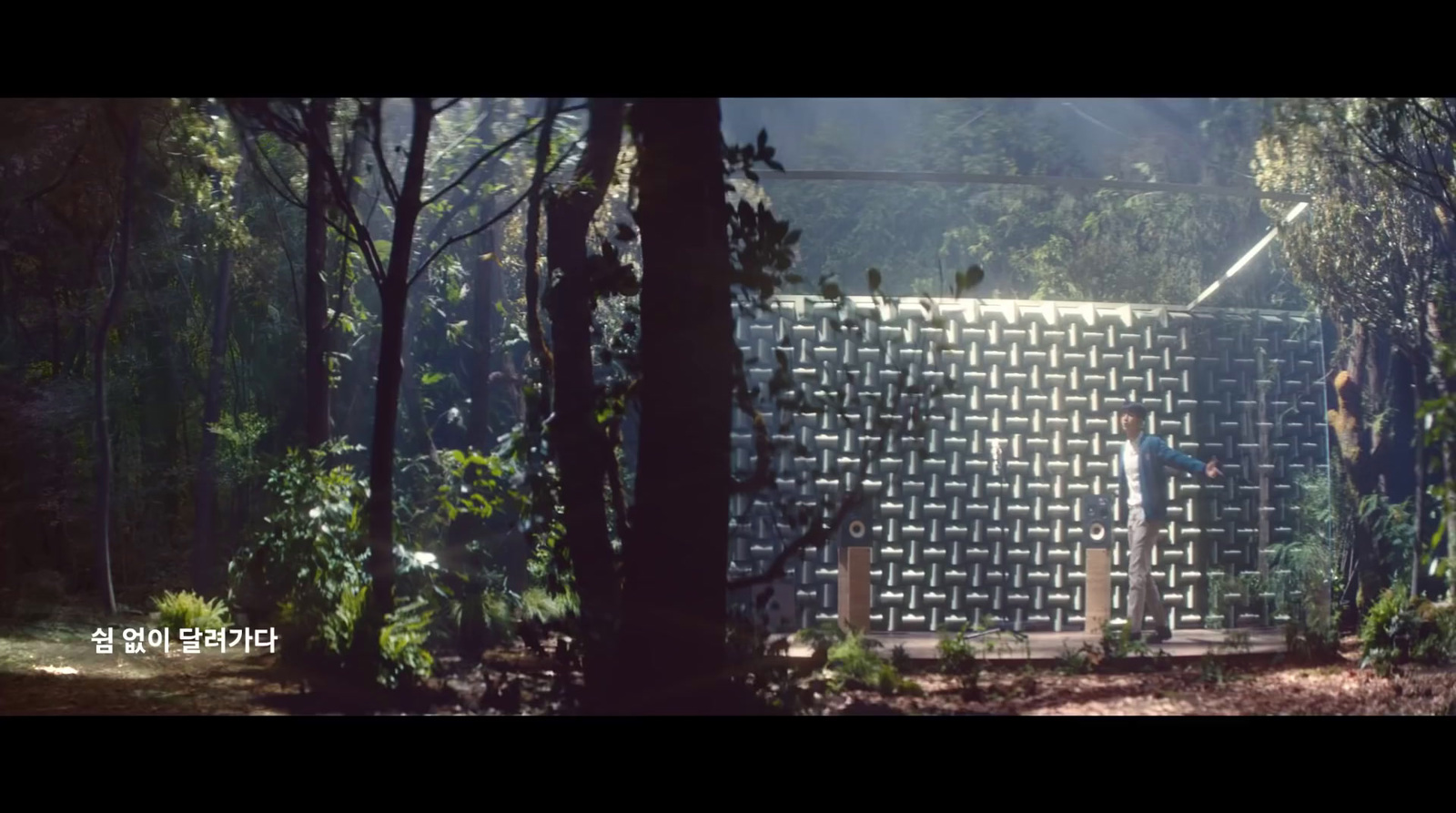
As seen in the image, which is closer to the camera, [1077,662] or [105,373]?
[1077,662]

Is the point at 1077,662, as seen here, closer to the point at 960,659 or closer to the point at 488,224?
the point at 960,659

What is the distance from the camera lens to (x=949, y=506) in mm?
3547

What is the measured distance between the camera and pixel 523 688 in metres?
3.50

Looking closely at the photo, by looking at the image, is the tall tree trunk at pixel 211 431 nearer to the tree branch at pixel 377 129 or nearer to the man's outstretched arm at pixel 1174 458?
the tree branch at pixel 377 129

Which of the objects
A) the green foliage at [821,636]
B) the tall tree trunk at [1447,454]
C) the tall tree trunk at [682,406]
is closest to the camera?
the tall tree trunk at [682,406]

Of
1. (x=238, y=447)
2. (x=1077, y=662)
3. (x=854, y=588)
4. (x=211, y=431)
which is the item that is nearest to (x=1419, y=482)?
(x=1077, y=662)

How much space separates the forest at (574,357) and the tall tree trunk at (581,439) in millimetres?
11

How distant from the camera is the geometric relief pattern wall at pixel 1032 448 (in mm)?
3498

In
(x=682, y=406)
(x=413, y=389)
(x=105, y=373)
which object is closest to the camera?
(x=682, y=406)

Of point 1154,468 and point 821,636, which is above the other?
point 1154,468

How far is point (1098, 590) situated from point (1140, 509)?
0.30 metres

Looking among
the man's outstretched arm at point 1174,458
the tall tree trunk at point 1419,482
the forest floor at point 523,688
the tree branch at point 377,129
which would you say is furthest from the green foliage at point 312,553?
the tall tree trunk at point 1419,482

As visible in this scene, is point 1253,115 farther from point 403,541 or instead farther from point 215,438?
point 215,438

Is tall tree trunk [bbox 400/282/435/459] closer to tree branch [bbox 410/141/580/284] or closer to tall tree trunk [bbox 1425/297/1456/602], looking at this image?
tree branch [bbox 410/141/580/284]
